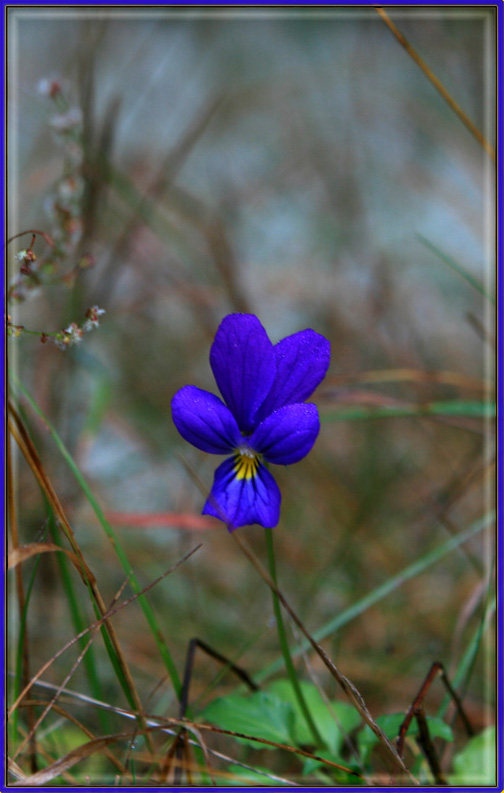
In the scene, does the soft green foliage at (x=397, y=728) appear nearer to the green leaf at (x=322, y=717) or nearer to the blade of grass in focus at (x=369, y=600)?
the green leaf at (x=322, y=717)

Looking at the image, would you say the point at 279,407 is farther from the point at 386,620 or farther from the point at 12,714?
the point at 386,620

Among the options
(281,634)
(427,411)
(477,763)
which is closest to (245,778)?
(281,634)

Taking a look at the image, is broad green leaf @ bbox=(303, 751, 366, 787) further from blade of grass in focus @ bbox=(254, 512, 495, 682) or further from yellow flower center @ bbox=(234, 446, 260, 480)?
yellow flower center @ bbox=(234, 446, 260, 480)

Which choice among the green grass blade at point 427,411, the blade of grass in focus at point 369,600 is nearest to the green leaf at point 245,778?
the blade of grass in focus at point 369,600

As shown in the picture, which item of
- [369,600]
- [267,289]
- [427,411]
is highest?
[267,289]

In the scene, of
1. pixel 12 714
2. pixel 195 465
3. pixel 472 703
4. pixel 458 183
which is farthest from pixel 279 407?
pixel 458 183

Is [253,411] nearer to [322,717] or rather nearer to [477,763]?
A: [322,717]

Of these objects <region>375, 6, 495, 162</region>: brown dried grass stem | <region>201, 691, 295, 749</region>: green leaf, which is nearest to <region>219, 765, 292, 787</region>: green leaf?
<region>201, 691, 295, 749</region>: green leaf

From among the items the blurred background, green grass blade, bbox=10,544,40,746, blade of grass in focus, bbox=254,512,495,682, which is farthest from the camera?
the blurred background
